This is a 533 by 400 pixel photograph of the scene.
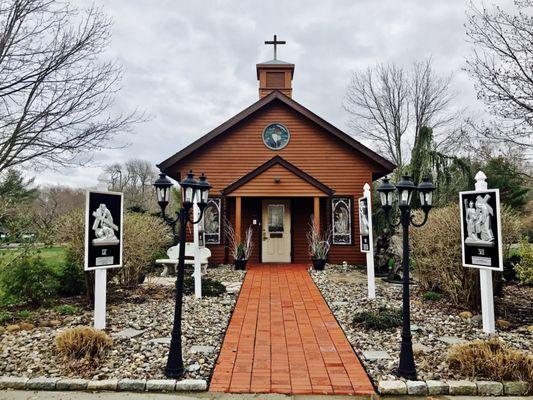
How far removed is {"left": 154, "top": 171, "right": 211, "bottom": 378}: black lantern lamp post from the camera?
356 cm

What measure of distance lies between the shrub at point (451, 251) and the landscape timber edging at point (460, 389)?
2783 millimetres

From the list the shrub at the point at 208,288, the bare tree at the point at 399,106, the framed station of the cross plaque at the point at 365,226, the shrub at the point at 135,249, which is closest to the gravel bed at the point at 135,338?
the shrub at the point at 208,288

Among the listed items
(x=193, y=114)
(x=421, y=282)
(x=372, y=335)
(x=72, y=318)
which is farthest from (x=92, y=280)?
(x=193, y=114)

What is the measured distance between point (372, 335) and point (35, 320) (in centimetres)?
512

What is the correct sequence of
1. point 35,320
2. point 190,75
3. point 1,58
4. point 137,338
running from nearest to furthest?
point 137,338 → point 35,320 → point 1,58 → point 190,75

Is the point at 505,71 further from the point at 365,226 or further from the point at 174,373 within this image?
the point at 174,373

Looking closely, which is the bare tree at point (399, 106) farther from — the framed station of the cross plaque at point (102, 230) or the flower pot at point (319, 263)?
the framed station of the cross plaque at point (102, 230)

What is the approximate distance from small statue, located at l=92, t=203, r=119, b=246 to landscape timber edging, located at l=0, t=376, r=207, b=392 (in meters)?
1.95

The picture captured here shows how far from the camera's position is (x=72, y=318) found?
544 centimetres

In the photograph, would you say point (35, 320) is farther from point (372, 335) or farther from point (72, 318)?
point (372, 335)

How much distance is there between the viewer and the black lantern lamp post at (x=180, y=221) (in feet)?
11.7

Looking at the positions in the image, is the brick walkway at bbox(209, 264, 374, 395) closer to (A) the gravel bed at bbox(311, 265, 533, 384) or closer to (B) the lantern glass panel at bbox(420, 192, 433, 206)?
(A) the gravel bed at bbox(311, 265, 533, 384)

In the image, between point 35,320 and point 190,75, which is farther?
point 190,75

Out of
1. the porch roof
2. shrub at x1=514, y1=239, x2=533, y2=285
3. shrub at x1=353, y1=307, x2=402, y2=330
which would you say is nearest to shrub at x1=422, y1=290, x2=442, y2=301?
shrub at x1=353, y1=307, x2=402, y2=330
